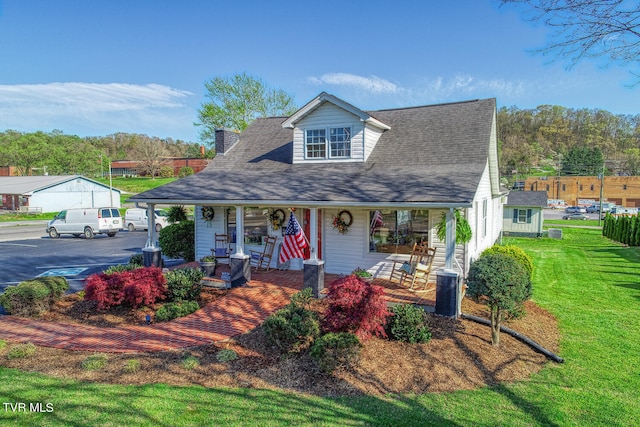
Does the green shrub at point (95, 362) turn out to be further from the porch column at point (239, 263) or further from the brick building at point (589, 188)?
the brick building at point (589, 188)

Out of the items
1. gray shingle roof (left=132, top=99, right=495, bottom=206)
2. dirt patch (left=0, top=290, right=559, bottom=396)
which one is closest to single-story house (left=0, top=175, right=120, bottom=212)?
gray shingle roof (left=132, top=99, right=495, bottom=206)

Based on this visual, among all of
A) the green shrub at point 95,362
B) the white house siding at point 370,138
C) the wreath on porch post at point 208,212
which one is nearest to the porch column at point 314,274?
the white house siding at point 370,138

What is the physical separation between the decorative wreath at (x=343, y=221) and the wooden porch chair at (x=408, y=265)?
182 cm

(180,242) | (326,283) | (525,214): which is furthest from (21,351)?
(525,214)

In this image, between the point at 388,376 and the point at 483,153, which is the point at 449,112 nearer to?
the point at 483,153

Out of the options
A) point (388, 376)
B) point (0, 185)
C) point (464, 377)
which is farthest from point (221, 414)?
point (0, 185)

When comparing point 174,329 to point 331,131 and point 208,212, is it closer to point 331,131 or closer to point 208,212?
point 208,212

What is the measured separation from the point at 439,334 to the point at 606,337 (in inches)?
148

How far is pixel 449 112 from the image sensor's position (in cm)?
1478

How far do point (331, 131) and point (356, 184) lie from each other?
3411mm

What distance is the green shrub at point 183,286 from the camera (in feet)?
33.1

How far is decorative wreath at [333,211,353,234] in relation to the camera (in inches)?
477

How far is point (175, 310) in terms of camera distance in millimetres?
9320

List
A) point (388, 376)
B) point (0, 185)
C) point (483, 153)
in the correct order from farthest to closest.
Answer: point (0, 185), point (483, 153), point (388, 376)
